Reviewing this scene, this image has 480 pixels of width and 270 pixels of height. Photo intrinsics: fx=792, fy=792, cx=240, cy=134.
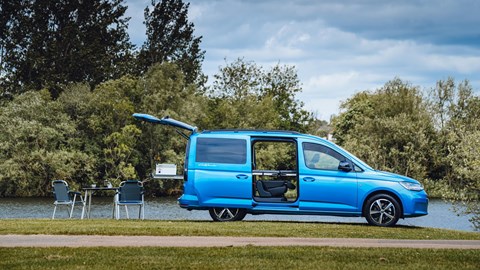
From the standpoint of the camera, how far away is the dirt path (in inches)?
531

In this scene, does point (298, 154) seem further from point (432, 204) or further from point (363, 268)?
point (432, 204)

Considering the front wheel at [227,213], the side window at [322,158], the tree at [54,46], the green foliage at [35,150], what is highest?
the tree at [54,46]

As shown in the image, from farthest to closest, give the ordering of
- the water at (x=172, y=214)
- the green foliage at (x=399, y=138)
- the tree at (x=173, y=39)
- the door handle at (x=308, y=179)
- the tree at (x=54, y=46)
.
A: the tree at (x=173, y=39)
the tree at (x=54, y=46)
the green foliage at (x=399, y=138)
the water at (x=172, y=214)
the door handle at (x=308, y=179)

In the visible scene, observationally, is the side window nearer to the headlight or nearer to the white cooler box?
the headlight

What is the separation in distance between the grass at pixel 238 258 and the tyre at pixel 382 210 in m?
5.54

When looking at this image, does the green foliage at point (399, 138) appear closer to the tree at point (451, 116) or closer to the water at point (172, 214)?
the tree at point (451, 116)

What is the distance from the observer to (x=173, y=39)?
75562 millimetres

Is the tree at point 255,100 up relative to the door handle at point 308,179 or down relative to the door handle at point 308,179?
up

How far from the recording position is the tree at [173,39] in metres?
74.4

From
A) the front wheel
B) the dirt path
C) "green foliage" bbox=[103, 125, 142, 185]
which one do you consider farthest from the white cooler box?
"green foliage" bbox=[103, 125, 142, 185]

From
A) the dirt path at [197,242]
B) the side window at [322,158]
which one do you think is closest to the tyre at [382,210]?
Answer: the side window at [322,158]

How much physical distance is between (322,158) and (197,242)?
5.93 m

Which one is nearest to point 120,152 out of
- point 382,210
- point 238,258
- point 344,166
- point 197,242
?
point 344,166

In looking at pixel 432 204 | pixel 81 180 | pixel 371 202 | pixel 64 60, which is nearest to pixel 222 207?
pixel 371 202
